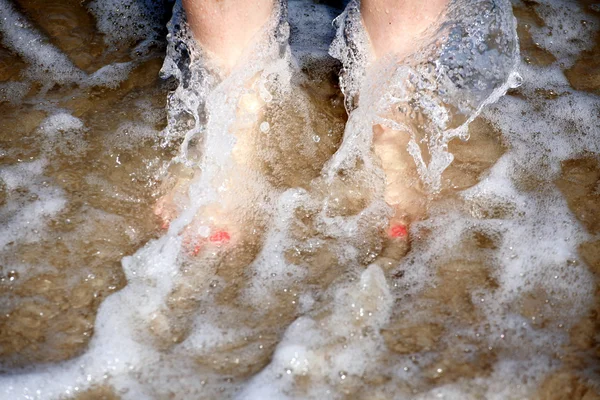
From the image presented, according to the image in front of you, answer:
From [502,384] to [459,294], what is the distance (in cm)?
26

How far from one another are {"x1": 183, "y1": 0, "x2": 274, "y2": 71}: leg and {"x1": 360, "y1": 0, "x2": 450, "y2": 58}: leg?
0.32m

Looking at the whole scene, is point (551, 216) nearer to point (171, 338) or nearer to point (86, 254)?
point (171, 338)

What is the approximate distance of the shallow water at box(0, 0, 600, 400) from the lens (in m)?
1.35

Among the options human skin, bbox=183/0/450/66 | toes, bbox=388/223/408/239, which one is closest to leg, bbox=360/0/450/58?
human skin, bbox=183/0/450/66

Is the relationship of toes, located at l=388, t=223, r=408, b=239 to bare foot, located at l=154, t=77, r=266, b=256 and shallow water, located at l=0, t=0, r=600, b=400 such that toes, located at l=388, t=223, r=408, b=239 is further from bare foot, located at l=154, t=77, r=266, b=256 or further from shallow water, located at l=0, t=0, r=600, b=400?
bare foot, located at l=154, t=77, r=266, b=256

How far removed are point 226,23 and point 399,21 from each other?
50cm

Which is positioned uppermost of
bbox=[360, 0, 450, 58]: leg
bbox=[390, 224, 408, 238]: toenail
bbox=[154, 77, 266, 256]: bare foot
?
bbox=[360, 0, 450, 58]: leg

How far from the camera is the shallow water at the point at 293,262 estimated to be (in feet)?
4.43

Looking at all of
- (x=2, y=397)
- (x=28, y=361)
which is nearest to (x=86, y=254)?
(x=28, y=361)

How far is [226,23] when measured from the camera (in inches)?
66.6

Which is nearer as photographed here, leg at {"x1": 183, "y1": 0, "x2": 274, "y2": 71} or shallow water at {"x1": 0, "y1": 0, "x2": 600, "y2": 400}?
shallow water at {"x1": 0, "y1": 0, "x2": 600, "y2": 400}

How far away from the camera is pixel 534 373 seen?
4.37ft

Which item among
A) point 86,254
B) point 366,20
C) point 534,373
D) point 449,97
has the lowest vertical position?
point 534,373

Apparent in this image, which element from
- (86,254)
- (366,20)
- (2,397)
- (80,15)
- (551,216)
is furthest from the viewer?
(80,15)
